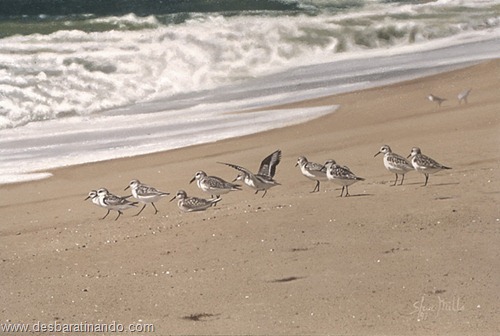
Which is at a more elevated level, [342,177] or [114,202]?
[342,177]

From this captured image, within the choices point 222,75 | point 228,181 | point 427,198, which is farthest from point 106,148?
point 427,198

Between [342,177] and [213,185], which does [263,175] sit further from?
[342,177]

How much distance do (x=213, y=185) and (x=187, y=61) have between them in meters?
4.48

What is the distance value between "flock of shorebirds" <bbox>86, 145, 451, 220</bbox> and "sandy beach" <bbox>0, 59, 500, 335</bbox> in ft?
0.21

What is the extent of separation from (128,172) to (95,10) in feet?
21.5

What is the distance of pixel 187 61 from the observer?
450 inches

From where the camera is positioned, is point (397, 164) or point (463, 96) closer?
point (397, 164)

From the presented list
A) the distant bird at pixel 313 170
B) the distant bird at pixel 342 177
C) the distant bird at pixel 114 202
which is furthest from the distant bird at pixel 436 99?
the distant bird at pixel 114 202

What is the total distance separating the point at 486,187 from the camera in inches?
251

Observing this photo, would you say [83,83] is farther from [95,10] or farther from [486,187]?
[486,187]

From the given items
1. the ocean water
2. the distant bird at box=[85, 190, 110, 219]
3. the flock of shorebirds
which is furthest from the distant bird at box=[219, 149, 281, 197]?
the ocean water

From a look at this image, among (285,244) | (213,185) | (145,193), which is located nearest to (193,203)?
(213,185)
